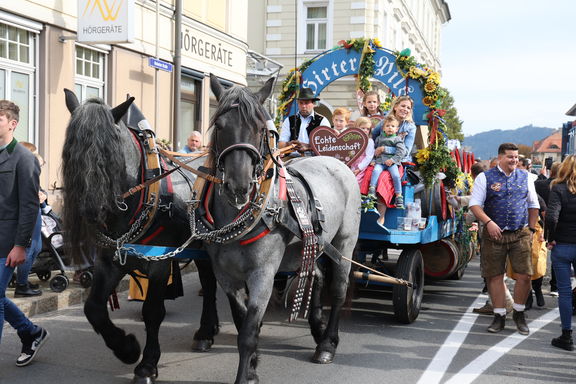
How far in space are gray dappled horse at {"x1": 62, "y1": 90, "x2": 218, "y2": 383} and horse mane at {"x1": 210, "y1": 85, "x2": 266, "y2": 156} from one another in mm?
639

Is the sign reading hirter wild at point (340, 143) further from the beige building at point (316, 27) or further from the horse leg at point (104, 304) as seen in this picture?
the beige building at point (316, 27)

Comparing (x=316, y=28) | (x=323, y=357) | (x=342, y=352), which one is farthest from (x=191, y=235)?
(x=316, y=28)

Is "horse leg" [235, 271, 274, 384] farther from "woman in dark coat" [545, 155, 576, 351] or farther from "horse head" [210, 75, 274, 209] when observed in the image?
"woman in dark coat" [545, 155, 576, 351]

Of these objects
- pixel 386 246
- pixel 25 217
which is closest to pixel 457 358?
pixel 386 246

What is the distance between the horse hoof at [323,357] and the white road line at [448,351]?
772 mm

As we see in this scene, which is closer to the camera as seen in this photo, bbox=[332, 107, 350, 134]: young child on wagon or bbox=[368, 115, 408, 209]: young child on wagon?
bbox=[368, 115, 408, 209]: young child on wagon

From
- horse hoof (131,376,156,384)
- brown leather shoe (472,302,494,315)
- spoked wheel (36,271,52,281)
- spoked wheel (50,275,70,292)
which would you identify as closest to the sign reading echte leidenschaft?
spoked wheel (36,271,52,281)

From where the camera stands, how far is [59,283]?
6.83 metres

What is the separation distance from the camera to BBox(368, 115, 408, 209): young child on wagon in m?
6.40

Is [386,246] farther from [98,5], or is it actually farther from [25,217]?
[98,5]

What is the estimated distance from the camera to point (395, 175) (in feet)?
21.1

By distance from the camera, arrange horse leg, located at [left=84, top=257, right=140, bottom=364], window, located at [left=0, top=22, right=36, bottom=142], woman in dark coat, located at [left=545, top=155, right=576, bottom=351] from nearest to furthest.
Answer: horse leg, located at [left=84, top=257, right=140, bottom=364] → woman in dark coat, located at [left=545, top=155, right=576, bottom=351] → window, located at [left=0, top=22, right=36, bottom=142]

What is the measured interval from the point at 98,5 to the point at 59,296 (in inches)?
220

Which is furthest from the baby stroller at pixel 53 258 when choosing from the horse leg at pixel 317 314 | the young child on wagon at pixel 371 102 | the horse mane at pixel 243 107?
the young child on wagon at pixel 371 102
